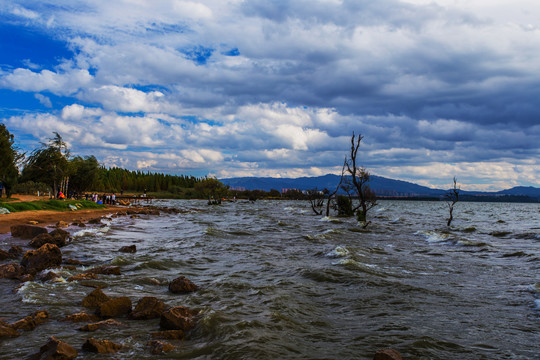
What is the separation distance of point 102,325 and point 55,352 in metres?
1.74

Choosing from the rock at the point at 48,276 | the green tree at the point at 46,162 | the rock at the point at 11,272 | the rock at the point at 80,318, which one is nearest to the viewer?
the rock at the point at 80,318

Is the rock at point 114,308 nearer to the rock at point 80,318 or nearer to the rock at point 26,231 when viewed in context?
the rock at point 80,318

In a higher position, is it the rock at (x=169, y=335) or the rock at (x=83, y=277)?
the rock at (x=169, y=335)

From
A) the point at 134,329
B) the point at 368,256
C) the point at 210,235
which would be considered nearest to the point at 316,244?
the point at 368,256

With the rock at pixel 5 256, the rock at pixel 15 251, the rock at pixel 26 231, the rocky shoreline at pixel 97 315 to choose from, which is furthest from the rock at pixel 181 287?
the rock at pixel 26 231

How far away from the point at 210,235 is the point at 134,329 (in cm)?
1804

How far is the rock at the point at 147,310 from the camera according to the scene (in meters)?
7.31

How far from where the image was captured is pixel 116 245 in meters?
18.5

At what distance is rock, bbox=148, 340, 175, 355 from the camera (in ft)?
18.9

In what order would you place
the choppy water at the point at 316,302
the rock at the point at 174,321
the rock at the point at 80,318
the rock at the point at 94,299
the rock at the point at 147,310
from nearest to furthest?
the choppy water at the point at 316,302 < the rock at the point at 174,321 < the rock at the point at 80,318 < the rock at the point at 147,310 < the rock at the point at 94,299

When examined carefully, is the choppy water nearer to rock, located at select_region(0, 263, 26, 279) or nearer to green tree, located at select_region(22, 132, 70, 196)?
rock, located at select_region(0, 263, 26, 279)

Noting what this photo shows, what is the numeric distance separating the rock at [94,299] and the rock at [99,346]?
8.21ft

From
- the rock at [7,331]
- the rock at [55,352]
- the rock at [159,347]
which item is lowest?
the rock at [159,347]

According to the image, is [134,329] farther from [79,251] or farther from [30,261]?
[79,251]
